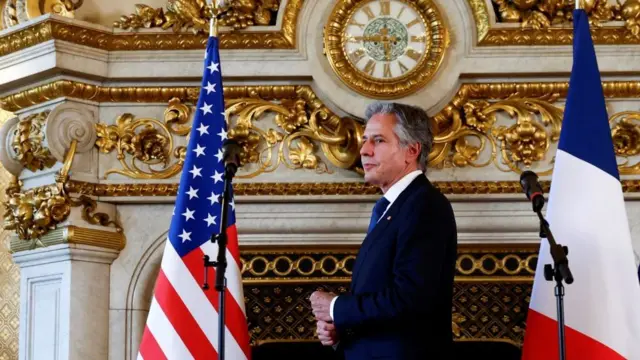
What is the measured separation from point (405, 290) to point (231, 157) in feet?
2.65

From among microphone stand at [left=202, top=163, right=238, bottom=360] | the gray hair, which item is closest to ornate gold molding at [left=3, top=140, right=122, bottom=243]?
microphone stand at [left=202, top=163, right=238, bottom=360]

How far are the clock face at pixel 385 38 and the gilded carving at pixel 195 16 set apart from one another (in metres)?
0.39

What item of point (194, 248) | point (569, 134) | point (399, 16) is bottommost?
point (194, 248)

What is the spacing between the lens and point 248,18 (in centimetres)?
537

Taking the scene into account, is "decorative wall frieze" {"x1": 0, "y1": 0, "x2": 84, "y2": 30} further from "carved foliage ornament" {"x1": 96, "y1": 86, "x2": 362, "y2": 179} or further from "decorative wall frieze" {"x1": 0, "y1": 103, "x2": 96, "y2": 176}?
"carved foliage ornament" {"x1": 96, "y1": 86, "x2": 362, "y2": 179}

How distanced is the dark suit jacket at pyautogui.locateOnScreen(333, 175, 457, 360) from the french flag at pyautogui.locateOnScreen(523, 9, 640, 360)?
92 centimetres

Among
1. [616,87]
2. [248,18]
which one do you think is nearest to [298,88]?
[248,18]

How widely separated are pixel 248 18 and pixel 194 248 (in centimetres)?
112

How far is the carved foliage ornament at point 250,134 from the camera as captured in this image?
5348mm

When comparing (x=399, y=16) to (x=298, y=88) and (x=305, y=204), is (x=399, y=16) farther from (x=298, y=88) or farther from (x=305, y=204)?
(x=305, y=204)

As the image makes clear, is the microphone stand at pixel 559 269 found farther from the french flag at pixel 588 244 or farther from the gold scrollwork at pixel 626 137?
the gold scrollwork at pixel 626 137

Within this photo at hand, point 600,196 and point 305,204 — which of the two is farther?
point 305,204

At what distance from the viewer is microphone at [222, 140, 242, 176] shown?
13.2 ft

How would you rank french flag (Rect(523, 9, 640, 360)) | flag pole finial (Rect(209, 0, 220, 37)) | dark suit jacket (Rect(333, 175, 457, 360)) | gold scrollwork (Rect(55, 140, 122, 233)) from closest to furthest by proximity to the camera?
1. dark suit jacket (Rect(333, 175, 457, 360))
2. french flag (Rect(523, 9, 640, 360))
3. flag pole finial (Rect(209, 0, 220, 37))
4. gold scrollwork (Rect(55, 140, 122, 233))
